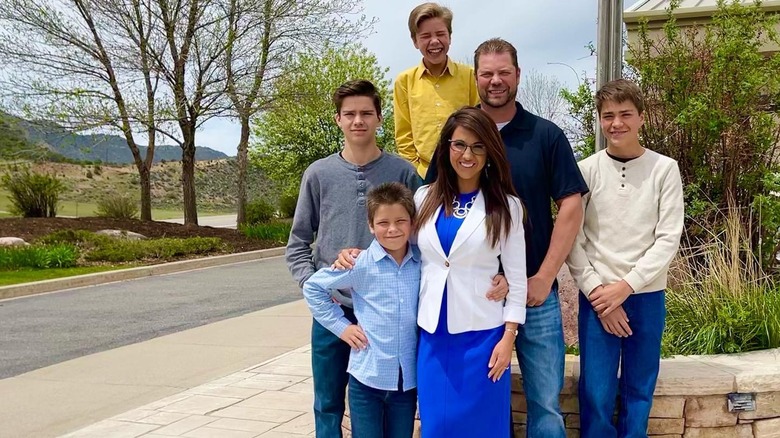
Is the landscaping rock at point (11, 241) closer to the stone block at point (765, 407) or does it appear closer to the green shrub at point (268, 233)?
the green shrub at point (268, 233)

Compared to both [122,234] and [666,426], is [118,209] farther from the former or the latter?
[666,426]

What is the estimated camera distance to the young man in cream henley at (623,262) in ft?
9.91

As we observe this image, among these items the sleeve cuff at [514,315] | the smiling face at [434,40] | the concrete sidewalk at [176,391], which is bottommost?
the concrete sidewalk at [176,391]

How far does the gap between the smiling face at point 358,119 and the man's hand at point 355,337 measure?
2.59 feet

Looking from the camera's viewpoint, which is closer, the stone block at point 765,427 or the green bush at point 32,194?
the stone block at point 765,427

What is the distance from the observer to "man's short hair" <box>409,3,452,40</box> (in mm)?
3404

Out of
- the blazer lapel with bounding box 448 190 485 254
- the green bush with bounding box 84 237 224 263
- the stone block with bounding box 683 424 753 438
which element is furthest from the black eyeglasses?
the green bush with bounding box 84 237 224 263

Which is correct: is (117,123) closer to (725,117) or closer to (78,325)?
(78,325)

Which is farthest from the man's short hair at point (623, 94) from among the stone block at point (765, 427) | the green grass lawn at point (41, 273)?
the green grass lawn at point (41, 273)

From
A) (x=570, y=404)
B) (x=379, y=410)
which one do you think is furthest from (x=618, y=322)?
(x=379, y=410)

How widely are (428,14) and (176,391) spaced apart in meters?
3.81

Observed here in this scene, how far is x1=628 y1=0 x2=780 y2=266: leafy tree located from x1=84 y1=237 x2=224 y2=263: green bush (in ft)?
39.6

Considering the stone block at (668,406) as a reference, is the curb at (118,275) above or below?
below

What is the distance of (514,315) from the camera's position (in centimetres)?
272
